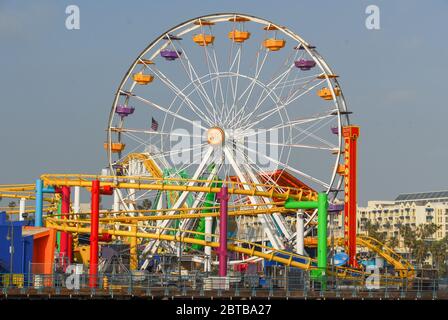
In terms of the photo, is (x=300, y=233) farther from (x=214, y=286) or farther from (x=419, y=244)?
(x=419, y=244)

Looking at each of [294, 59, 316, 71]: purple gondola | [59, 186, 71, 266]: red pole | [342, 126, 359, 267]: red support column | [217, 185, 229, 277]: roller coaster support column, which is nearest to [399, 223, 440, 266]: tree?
[342, 126, 359, 267]: red support column

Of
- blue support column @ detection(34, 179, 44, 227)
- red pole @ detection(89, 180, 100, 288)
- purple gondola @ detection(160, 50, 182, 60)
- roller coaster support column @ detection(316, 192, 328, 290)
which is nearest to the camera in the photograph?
red pole @ detection(89, 180, 100, 288)

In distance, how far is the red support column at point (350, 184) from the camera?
308 feet

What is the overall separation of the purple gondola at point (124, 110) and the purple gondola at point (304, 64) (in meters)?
13.5

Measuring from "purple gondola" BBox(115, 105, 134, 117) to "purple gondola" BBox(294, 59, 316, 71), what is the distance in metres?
13.5

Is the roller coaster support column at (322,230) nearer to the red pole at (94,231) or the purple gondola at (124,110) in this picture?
the red pole at (94,231)

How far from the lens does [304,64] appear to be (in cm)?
9256

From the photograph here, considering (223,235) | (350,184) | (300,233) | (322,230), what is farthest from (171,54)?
(223,235)

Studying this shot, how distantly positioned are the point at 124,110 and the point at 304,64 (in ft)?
47.7

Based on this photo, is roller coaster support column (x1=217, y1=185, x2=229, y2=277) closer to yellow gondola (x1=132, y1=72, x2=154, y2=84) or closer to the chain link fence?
the chain link fence

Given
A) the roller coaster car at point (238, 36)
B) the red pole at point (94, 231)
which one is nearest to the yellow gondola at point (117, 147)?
the roller coaster car at point (238, 36)

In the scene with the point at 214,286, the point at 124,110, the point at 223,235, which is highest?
the point at 124,110

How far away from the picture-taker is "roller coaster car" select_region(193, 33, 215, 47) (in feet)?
314
